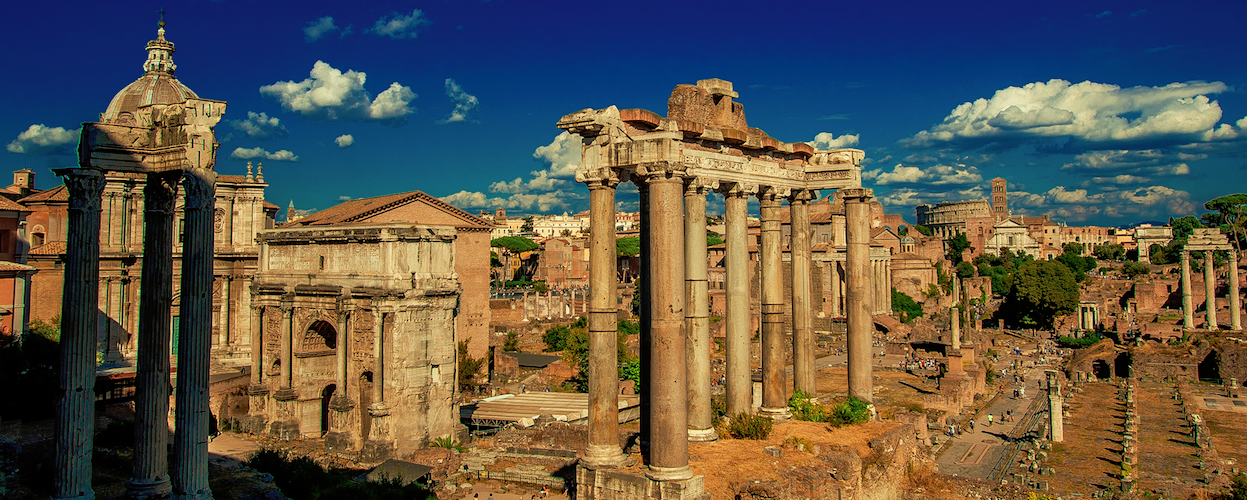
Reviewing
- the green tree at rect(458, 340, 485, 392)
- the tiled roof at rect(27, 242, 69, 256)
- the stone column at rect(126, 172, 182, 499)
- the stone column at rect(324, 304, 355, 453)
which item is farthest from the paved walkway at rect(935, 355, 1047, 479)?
the tiled roof at rect(27, 242, 69, 256)

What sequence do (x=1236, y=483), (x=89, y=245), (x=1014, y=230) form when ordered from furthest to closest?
(x=1014, y=230) < (x=1236, y=483) < (x=89, y=245)

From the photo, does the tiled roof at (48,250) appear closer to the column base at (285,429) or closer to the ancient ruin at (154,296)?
the column base at (285,429)

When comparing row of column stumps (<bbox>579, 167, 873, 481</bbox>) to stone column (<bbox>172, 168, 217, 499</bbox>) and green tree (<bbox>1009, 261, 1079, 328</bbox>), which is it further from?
green tree (<bbox>1009, 261, 1079, 328</bbox>)

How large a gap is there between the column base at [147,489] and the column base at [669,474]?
6928mm

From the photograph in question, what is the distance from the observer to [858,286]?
15195mm

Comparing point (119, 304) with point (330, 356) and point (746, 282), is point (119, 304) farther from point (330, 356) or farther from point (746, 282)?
point (746, 282)

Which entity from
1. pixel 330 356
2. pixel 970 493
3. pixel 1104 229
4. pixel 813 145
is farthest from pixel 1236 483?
pixel 1104 229

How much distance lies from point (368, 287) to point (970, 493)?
1855cm

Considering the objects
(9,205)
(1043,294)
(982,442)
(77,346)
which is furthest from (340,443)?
(1043,294)

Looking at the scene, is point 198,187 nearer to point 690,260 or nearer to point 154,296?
point 154,296

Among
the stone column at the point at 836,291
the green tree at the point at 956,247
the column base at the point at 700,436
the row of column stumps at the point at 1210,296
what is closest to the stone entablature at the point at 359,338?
the column base at the point at 700,436

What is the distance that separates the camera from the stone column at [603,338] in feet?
38.1

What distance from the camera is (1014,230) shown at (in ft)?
434

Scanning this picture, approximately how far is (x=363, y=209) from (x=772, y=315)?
27.9 m
